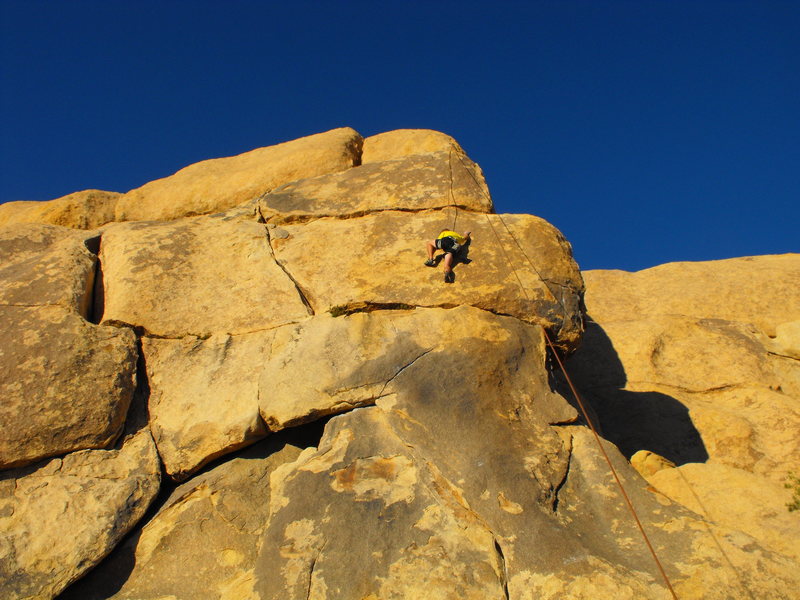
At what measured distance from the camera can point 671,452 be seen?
841 cm

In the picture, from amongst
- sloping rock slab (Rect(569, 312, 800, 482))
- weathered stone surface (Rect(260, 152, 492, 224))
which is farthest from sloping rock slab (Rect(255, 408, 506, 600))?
sloping rock slab (Rect(569, 312, 800, 482))

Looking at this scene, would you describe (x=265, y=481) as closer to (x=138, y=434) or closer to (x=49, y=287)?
(x=138, y=434)

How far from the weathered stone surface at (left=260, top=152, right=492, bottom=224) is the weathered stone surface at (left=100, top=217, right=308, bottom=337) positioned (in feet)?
2.20

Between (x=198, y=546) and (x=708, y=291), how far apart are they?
10.3 metres

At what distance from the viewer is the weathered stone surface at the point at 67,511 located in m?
5.26

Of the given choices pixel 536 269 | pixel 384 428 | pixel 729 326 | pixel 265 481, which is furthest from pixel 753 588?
pixel 729 326

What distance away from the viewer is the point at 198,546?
18.7ft

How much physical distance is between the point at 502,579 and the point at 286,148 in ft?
25.4

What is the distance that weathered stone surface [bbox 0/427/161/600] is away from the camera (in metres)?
5.26

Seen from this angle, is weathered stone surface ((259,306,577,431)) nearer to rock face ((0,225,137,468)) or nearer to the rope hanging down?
the rope hanging down

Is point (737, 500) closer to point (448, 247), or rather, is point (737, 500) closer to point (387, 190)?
point (448, 247)

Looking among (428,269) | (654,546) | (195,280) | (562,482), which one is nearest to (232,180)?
(195,280)

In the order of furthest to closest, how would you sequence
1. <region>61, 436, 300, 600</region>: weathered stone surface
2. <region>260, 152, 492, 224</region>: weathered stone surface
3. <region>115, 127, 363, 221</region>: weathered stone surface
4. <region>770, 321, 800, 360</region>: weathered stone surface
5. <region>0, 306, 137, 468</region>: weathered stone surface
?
<region>770, 321, 800, 360</region>: weathered stone surface
<region>115, 127, 363, 221</region>: weathered stone surface
<region>260, 152, 492, 224</region>: weathered stone surface
<region>0, 306, 137, 468</region>: weathered stone surface
<region>61, 436, 300, 600</region>: weathered stone surface

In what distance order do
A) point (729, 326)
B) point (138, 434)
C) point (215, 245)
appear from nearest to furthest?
point (138, 434), point (215, 245), point (729, 326)
